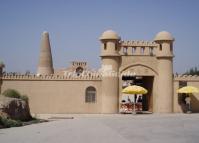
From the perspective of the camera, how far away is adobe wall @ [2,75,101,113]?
95.1ft

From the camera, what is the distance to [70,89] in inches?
1154

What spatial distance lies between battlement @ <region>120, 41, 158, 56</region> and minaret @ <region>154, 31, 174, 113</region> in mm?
561

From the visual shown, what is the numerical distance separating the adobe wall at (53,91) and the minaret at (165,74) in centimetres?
529

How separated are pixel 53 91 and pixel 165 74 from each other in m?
8.62

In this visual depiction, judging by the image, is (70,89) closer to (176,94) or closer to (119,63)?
(119,63)

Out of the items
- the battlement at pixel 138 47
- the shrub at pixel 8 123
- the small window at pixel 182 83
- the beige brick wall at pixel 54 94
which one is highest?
the battlement at pixel 138 47

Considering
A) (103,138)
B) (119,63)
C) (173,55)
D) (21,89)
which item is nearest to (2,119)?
(103,138)

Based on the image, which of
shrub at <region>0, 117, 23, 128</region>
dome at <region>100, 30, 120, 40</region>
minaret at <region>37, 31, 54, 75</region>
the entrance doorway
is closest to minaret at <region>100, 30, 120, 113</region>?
dome at <region>100, 30, 120, 40</region>

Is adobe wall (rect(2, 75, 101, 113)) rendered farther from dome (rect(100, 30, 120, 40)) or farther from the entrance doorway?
the entrance doorway

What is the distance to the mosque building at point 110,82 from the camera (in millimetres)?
29094

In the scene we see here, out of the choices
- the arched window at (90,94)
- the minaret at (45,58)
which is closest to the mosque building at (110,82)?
the arched window at (90,94)

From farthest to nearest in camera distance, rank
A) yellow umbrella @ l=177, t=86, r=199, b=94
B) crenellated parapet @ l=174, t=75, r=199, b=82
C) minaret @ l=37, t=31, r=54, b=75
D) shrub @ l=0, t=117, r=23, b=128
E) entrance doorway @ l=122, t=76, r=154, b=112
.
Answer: minaret @ l=37, t=31, r=54, b=75, entrance doorway @ l=122, t=76, r=154, b=112, crenellated parapet @ l=174, t=75, r=199, b=82, yellow umbrella @ l=177, t=86, r=199, b=94, shrub @ l=0, t=117, r=23, b=128

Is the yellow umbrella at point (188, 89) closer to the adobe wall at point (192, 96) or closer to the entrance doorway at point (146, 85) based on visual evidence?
the adobe wall at point (192, 96)

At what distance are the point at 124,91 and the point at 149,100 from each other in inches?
162
